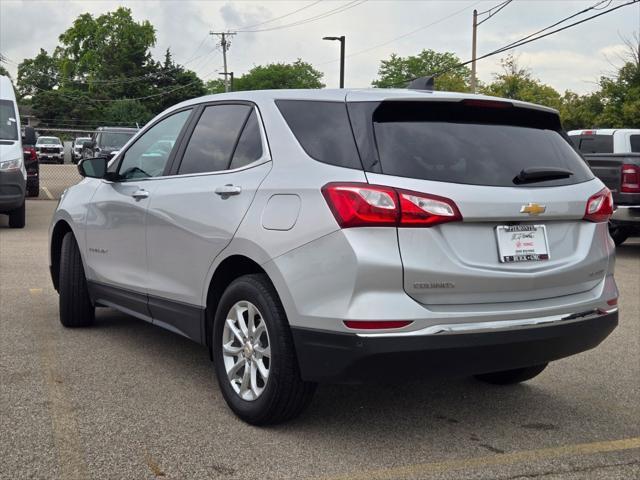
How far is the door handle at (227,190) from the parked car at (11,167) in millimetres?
9695

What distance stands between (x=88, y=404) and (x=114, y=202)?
1.60 m

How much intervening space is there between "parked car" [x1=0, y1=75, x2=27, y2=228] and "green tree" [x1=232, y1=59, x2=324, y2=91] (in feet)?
319

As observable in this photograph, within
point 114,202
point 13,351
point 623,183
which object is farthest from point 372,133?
point 623,183

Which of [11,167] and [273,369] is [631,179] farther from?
[11,167]

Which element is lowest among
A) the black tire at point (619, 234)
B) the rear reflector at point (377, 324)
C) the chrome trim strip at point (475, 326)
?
the black tire at point (619, 234)

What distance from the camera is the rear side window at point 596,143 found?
15.3 meters

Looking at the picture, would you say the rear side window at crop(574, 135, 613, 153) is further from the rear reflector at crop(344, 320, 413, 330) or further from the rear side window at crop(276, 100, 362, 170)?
the rear reflector at crop(344, 320, 413, 330)

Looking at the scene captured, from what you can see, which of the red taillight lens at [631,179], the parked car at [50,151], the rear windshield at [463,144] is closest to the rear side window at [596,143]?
the red taillight lens at [631,179]

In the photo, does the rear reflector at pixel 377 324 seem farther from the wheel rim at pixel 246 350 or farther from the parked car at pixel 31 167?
the parked car at pixel 31 167

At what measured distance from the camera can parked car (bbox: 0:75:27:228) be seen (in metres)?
12.8

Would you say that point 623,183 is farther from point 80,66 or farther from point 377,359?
point 80,66

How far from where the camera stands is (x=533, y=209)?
3646mm

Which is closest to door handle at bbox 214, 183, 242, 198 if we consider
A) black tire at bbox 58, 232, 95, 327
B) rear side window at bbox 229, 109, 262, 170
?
rear side window at bbox 229, 109, 262, 170

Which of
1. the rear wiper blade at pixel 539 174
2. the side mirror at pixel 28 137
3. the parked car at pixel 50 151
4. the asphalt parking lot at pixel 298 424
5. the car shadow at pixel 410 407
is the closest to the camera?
the asphalt parking lot at pixel 298 424
